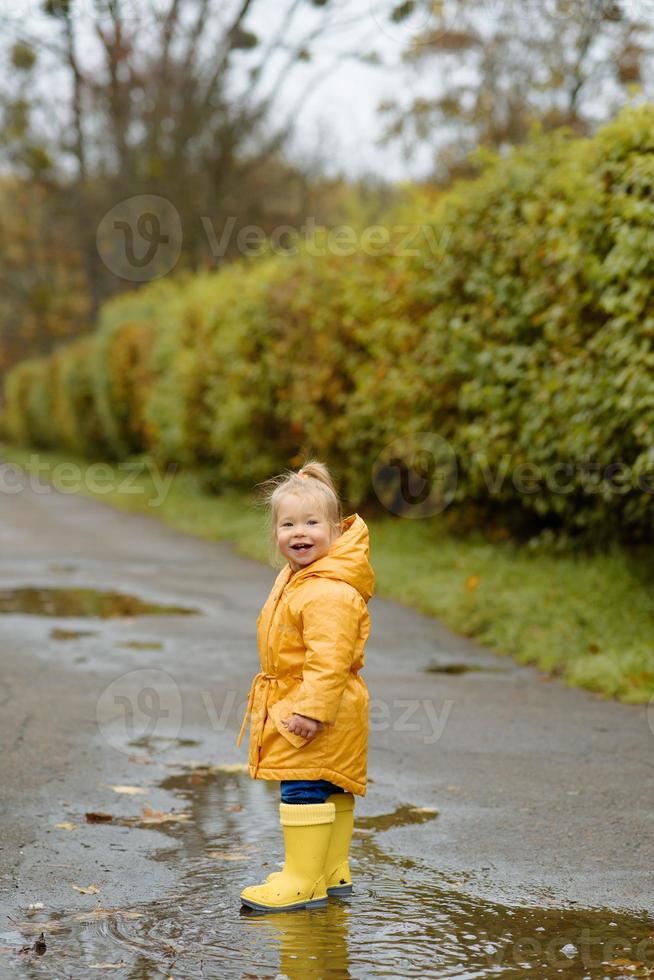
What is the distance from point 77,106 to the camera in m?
31.7

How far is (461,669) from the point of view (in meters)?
7.33

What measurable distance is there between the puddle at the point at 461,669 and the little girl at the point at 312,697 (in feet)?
11.6

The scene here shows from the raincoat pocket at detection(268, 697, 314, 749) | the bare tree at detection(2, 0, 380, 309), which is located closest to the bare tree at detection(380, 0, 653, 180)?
the bare tree at detection(2, 0, 380, 309)

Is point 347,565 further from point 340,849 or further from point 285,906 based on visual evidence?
point 285,906

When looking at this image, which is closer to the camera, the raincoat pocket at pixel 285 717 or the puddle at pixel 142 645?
the raincoat pocket at pixel 285 717

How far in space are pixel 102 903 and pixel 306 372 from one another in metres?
10.3

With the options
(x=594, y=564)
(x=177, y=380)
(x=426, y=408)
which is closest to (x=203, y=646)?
(x=594, y=564)

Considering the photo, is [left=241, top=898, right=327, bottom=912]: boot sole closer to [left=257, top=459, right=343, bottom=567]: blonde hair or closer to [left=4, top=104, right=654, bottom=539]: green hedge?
[left=257, top=459, right=343, bottom=567]: blonde hair

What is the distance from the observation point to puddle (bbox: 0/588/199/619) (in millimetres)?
A: 9109

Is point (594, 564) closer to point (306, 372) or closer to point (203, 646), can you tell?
Answer: point (203, 646)

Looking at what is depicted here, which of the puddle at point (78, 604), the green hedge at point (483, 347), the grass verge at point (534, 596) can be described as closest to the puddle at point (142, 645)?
the puddle at point (78, 604)

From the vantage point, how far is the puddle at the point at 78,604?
29.9 ft

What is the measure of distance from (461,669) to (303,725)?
12.7 feet

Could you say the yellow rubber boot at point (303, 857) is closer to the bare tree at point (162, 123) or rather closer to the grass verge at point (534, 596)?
the grass verge at point (534, 596)
